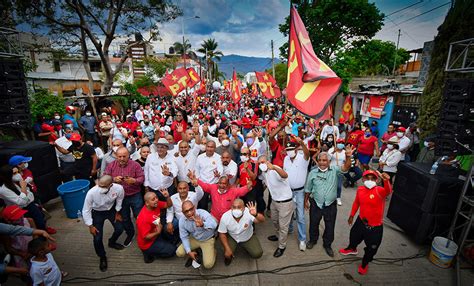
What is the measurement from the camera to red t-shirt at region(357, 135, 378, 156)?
6.94m

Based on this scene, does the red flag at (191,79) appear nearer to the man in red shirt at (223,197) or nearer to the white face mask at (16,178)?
the white face mask at (16,178)

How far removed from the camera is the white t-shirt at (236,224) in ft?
12.2

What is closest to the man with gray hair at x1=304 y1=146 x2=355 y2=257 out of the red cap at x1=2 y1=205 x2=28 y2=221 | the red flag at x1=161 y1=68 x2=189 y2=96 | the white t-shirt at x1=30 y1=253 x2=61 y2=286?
the white t-shirt at x1=30 y1=253 x2=61 y2=286

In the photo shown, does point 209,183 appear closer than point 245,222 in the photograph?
No

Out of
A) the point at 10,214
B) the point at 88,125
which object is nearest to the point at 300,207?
the point at 10,214

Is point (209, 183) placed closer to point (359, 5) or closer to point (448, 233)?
point (448, 233)

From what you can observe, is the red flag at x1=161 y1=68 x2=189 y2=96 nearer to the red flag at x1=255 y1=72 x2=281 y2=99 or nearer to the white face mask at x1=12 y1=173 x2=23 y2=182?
the red flag at x1=255 y1=72 x2=281 y2=99

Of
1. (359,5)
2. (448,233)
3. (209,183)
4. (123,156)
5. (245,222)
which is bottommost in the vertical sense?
(448,233)

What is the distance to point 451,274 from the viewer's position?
3793mm

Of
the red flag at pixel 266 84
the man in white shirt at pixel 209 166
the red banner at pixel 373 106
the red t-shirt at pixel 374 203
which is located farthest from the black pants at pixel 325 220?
the red banner at pixel 373 106

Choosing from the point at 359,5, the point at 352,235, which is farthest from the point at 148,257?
the point at 359,5

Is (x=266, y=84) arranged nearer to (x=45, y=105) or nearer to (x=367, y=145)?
(x=367, y=145)

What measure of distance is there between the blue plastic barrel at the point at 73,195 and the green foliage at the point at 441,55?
10.4 m

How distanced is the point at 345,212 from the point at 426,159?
2699 mm
